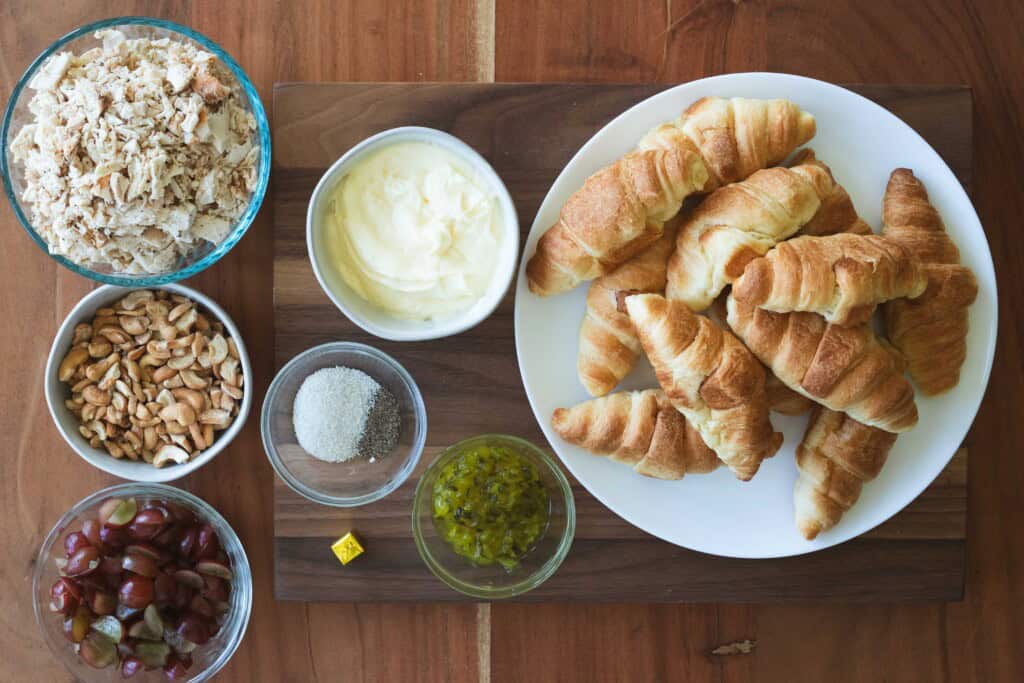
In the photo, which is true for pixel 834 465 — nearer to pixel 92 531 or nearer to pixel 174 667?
pixel 174 667

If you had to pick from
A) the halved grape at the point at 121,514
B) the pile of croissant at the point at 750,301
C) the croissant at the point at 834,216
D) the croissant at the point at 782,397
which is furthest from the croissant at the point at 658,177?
the halved grape at the point at 121,514

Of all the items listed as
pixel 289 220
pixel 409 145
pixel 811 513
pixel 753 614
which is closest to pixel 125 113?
pixel 289 220

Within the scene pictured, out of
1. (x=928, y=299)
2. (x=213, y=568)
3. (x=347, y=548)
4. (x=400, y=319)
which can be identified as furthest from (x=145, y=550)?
(x=928, y=299)

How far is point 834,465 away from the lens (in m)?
1.62

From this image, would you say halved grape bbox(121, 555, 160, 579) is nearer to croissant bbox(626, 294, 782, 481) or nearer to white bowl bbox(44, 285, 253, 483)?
white bowl bbox(44, 285, 253, 483)

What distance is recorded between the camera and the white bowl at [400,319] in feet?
5.16

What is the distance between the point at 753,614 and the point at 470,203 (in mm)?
1063

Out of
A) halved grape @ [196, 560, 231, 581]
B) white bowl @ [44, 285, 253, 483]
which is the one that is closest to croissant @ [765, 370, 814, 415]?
white bowl @ [44, 285, 253, 483]

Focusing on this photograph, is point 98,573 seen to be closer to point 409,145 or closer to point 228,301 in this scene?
point 228,301

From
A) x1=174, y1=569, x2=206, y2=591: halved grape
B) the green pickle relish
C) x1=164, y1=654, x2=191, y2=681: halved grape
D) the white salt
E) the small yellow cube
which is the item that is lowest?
x1=164, y1=654, x2=191, y2=681: halved grape

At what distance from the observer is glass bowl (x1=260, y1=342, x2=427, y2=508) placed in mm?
1709

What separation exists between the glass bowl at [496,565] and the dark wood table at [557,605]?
0.20 meters

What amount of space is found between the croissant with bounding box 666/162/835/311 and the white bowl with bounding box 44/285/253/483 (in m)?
0.88

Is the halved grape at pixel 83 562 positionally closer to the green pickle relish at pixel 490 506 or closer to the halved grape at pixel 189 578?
the halved grape at pixel 189 578
